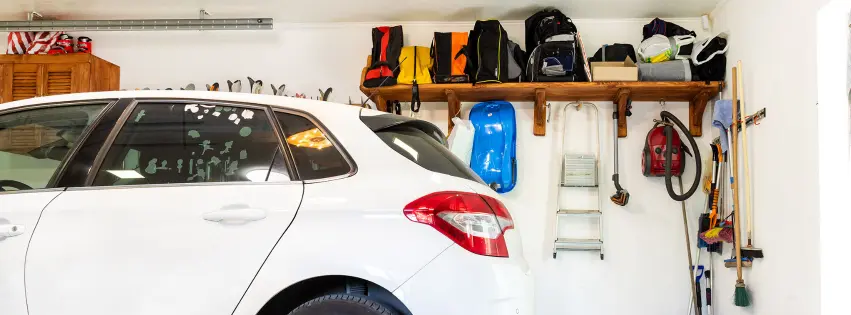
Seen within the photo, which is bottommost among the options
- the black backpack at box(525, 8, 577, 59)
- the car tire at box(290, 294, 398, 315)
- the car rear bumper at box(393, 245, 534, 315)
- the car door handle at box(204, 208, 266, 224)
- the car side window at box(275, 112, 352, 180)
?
the car tire at box(290, 294, 398, 315)

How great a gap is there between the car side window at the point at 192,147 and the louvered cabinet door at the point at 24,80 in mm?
3243

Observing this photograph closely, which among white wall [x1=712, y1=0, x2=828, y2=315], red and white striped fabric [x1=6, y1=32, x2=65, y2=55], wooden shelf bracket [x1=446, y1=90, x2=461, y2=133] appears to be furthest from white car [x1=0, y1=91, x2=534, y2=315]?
red and white striped fabric [x1=6, y1=32, x2=65, y2=55]

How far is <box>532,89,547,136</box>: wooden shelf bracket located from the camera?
455 cm

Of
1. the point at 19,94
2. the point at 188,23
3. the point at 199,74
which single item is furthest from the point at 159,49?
the point at 19,94

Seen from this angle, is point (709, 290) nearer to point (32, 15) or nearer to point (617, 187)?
point (617, 187)

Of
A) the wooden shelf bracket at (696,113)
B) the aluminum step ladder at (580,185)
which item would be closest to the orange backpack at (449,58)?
the aluminum step ladder at (580,185)

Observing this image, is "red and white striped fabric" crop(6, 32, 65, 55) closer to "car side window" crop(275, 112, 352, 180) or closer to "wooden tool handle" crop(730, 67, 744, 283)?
"car side window" crop(275, 112, 352, 180)

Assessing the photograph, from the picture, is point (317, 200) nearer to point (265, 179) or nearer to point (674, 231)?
point (265, 179)

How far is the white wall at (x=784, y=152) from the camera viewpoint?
3170mm

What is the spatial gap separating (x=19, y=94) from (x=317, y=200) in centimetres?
394

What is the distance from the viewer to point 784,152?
136 inches

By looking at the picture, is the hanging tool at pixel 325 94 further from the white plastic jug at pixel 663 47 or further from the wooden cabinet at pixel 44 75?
the white plastic jug at pixel 663 47

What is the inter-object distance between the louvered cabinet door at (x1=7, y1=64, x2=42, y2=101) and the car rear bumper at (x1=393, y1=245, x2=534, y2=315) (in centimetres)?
412

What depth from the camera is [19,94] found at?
4707mm
